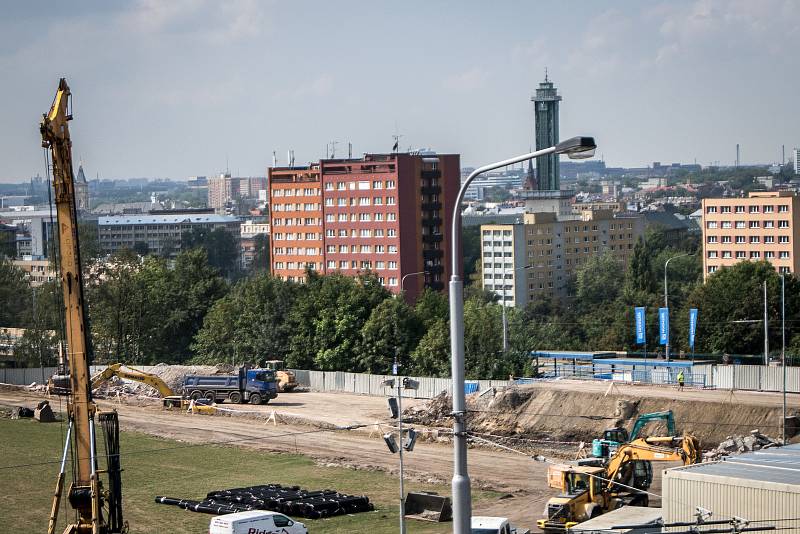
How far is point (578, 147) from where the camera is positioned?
13117 mm

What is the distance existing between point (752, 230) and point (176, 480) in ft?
346

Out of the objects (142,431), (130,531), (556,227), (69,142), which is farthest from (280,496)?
(556,227)

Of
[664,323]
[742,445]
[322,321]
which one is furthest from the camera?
[322,321]

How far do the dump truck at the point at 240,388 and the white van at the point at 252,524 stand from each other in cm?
3250

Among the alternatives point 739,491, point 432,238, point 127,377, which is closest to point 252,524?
point 739,491

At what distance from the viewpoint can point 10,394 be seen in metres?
71.0

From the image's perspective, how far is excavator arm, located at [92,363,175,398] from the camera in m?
60.6

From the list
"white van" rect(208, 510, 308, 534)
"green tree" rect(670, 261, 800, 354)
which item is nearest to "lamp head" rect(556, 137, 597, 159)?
"white van" rect(208, 510, 308, 534)

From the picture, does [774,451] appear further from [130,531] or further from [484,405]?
[484,405]

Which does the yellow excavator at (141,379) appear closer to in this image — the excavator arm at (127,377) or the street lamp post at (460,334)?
the excavator arm at (127,377)

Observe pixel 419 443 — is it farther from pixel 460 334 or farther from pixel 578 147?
pixel 578 147

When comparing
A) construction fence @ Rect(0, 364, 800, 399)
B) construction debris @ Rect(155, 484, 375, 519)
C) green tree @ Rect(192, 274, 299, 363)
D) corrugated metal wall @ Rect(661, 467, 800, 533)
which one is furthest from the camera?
green tree @ Rect(192, 274, 299, 363)

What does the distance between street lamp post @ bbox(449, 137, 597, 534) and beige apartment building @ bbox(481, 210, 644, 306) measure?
12883cm

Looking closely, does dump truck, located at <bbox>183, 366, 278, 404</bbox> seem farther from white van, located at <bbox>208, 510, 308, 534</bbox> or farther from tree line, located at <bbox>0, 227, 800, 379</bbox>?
white van, located at <bbox>208, 510, 308, 534</bbox>
